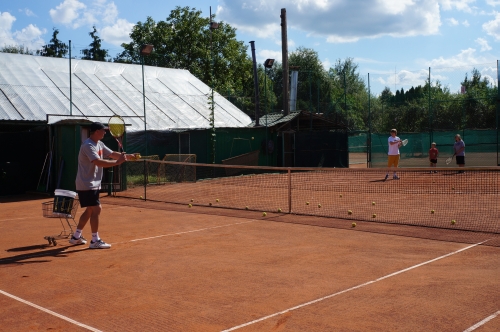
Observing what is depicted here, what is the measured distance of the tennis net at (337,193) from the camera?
11.6 m

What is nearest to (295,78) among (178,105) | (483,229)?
(178,105)

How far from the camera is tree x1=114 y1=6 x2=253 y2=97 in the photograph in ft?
Answer: 158

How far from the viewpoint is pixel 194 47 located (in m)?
48.4

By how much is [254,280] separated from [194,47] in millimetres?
43694

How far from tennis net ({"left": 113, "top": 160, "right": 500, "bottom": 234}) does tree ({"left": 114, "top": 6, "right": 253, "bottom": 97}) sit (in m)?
25.3

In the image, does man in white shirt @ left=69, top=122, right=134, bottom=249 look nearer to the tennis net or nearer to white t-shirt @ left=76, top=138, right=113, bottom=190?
white t-shirt @ left=76, top=138, right=113, bottom=190

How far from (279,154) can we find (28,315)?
20.9 metres

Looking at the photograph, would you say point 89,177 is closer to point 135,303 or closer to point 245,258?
point 245,258

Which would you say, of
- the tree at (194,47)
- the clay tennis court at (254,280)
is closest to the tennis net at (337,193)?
the clay tennis court at (254,280)

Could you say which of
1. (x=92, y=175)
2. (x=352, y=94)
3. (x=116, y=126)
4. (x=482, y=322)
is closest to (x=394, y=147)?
(x=116, y=126)

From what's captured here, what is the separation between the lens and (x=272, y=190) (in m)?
17.6

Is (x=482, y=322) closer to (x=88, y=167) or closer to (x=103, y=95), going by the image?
(x=88, y=167)

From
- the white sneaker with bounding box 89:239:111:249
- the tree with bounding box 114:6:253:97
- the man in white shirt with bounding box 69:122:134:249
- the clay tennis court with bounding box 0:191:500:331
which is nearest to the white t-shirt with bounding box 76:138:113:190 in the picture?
the man in white shirt with bounding box 69:122:134:249

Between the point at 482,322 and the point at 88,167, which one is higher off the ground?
the point at 88,167
